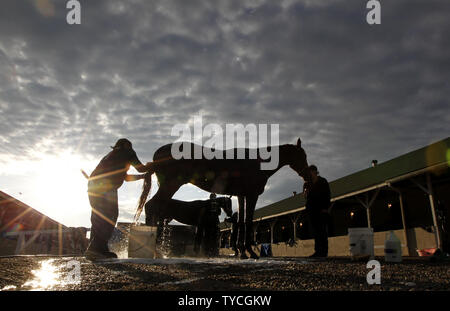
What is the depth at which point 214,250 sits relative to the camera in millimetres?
7789

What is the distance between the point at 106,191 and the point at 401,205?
11018 mm

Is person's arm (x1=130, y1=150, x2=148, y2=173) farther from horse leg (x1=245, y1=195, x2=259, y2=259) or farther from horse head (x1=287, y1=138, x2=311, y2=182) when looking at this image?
horse head (x1=287, y1=138, x2=311, y2=182)

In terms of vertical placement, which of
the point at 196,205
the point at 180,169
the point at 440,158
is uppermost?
the point at 440,158

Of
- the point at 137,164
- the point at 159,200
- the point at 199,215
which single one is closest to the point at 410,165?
the point at 199,215

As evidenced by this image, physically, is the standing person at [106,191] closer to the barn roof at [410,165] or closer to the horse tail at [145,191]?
the horse tail at [145,191]

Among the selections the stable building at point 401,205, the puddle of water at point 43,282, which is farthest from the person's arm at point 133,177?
the stable building at point 401,205

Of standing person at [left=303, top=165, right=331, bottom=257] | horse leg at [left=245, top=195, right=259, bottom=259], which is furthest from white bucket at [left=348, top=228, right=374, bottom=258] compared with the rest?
horse leg at [left=245, top=195, right=259, bottom=259]

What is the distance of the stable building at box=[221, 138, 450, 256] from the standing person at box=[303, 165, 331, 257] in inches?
99.2

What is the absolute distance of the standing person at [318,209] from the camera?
624 centimetres

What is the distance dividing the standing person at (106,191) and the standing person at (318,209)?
3879 millimetres

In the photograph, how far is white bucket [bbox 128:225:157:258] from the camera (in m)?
4.93
